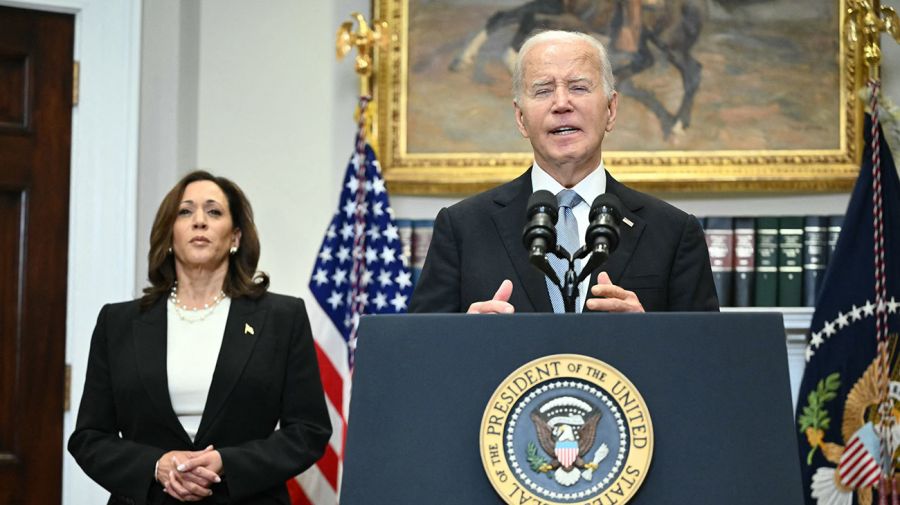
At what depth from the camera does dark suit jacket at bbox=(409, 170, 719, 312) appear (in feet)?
7.39

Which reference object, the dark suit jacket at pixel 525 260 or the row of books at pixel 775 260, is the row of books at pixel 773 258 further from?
the dark suit jacket at pixel 525 260

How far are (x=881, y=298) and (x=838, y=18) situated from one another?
1296 mm

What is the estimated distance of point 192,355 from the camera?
3.69 meters

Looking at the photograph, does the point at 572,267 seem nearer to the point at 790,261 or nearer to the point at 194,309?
the point at 194,309

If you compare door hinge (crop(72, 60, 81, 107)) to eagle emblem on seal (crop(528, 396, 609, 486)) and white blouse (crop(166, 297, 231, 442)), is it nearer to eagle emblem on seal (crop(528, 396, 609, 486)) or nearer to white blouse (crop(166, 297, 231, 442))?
white blouse (crop(166, 297, 231, 442))

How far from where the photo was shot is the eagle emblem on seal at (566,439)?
1619 mm

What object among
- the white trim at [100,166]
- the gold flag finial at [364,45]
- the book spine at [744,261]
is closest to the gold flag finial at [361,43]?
the gold flag finial at [364,45]

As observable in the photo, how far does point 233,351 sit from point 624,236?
5.71ft

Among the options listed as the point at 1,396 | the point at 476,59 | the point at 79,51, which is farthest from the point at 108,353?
the point at 476,59

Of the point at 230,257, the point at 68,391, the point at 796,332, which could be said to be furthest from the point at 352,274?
the point at 796,332

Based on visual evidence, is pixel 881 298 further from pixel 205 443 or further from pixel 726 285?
pixel 205 443

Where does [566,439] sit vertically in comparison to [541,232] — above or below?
below

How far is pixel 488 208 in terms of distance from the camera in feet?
7.85

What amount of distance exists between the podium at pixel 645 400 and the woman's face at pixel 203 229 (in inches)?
88.7
